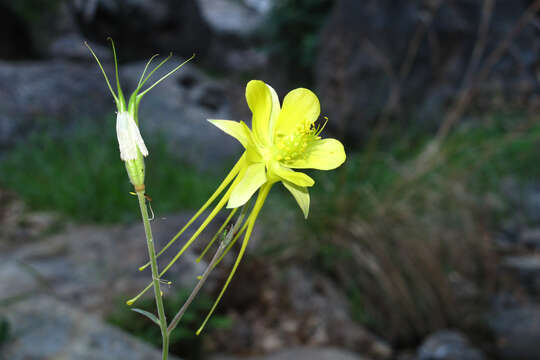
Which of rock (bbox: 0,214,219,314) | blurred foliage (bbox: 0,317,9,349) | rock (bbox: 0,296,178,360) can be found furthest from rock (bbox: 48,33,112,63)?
blurred foliage (bbox: 0,317,9,349)

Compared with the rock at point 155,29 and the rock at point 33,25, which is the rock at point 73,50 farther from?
the rock at point 155,29

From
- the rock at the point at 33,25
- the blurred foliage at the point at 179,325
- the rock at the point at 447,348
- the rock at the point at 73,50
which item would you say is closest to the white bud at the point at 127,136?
the blurred foliage at the point at 179,325

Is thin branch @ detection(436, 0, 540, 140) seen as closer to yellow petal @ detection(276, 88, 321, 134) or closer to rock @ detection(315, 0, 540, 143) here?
yellow petal @ detection(276, 88, 321, 134)

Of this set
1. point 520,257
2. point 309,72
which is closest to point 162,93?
point 309,72

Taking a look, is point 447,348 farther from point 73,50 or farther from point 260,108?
point 73,50

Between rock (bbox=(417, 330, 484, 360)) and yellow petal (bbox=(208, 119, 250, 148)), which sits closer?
yellow petal (bbox=(208, 119, 250, 148))
